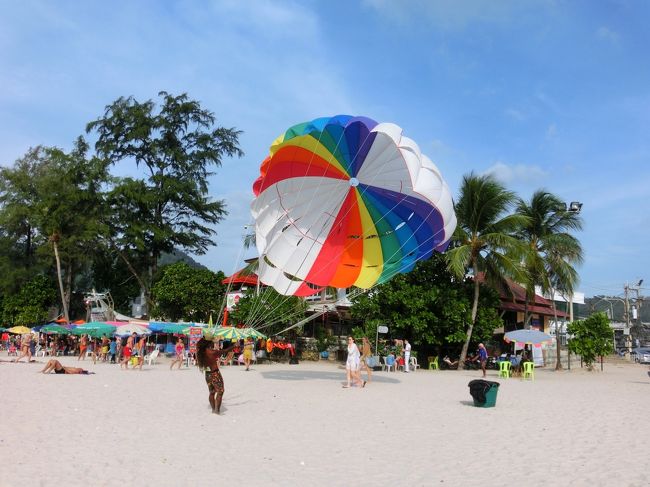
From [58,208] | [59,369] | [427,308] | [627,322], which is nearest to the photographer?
[59,369]

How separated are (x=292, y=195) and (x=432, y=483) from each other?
1113 cm

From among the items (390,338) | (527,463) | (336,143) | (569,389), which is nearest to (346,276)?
(336,143)

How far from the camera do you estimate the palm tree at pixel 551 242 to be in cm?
2894

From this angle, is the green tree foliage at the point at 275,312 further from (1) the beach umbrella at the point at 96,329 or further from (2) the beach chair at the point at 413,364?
(1) the beach umbrella at the point at 96,329

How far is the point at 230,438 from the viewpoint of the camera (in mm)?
8523

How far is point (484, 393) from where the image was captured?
12461 millimetres

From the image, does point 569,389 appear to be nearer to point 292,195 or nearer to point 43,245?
point 292,195

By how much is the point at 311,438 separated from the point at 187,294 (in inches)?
1066

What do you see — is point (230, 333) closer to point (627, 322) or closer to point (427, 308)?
point (427, 308)

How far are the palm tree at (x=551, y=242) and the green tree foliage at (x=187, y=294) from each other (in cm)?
1807

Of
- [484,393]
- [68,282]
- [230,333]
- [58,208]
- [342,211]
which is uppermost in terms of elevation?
[58,208]

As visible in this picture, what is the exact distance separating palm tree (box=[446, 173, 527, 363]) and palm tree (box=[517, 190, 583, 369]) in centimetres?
269

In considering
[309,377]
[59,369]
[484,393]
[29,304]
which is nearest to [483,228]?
[309,377]

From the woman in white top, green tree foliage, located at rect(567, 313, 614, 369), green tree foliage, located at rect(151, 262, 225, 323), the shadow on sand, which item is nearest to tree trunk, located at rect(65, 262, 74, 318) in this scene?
green tree foliage, located at rect(151, 262, 225, 323)
